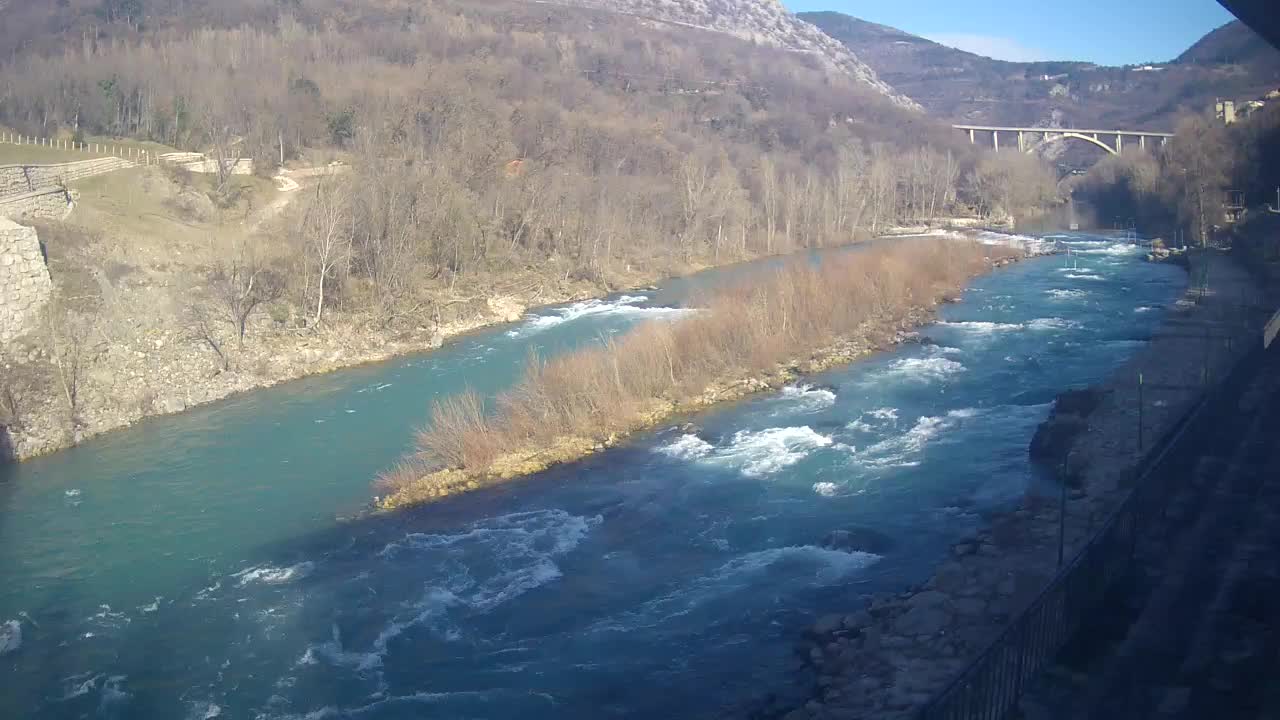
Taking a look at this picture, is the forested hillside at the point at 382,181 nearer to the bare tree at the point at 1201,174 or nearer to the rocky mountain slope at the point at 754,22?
the bare tree at the point at 1201,174

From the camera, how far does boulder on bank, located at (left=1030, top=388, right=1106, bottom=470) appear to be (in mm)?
13227

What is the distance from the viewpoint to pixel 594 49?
74625mm

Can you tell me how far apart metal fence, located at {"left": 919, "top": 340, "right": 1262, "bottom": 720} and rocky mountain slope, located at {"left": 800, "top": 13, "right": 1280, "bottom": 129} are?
21.3m

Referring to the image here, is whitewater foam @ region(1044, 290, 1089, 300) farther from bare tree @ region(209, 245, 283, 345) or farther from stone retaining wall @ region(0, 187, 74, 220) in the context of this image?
stone retaining wall @ region(0, 187, 74, 220)

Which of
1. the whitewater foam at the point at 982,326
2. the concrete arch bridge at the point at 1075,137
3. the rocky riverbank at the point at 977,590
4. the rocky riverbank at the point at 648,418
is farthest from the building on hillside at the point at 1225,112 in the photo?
the rocky riverbank at the point at 977,590

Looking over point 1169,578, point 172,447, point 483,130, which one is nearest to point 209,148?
point 483,130

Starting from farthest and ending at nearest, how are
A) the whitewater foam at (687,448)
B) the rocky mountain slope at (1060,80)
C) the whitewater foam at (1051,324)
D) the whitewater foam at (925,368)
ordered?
the rocky mountain slope at (1060,80) → the whitewater foam at (1051,324) → the whitewater foam at (925,368) → the whitewater foam at (687,448)

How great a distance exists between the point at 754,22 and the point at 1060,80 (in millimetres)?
36881

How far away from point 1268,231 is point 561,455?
78.0 feet

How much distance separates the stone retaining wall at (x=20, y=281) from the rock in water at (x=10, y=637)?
10560mm

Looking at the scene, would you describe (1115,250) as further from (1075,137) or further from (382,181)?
(1075,137)

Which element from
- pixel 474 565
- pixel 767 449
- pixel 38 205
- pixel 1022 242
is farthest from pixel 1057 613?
pixel 1022 242

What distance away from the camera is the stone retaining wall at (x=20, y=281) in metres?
19.1

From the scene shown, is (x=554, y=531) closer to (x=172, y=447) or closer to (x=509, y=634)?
(x=509, y=634)
